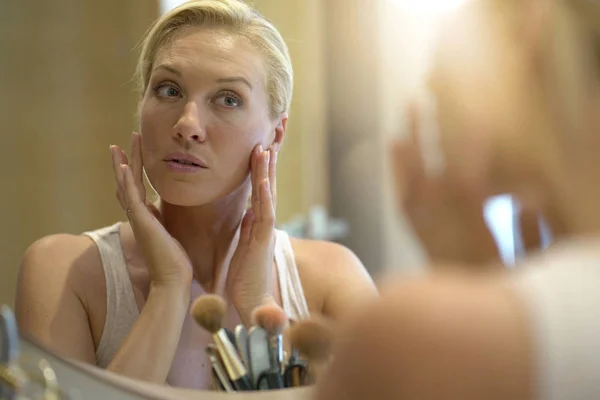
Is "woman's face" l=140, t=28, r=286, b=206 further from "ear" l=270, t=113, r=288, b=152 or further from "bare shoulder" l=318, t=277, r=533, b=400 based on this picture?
"bare shoulder" l=318, t=277, r=533, b=400

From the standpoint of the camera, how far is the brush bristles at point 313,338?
0.28 meters

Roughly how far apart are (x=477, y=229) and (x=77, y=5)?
0.77 ft

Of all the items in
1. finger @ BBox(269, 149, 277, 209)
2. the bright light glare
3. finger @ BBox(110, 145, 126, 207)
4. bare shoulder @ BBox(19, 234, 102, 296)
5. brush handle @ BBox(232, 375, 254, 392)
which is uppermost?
the bright light glare

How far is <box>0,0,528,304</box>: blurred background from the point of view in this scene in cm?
27

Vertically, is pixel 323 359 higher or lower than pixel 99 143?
lower

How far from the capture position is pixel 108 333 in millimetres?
338

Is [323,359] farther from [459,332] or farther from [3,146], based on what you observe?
[3,146]

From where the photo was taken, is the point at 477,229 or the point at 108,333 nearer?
the point at 477,229

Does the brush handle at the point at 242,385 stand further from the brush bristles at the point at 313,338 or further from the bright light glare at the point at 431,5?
the bright light glare at the point at 431,5

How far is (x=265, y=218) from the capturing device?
35 centimetres

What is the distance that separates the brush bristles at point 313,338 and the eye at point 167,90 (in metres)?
0.12

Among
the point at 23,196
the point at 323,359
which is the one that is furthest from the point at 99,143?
the point at 323,359

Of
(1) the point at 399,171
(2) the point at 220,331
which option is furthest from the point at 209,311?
(1) the point at 399,171

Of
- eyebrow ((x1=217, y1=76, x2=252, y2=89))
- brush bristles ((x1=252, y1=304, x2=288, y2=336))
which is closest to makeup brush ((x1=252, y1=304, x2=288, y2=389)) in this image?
brush bristles ((x1=252, y1=304, x2=288, y2=336))
